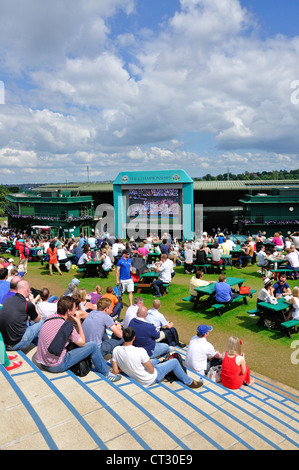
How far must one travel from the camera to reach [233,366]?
18.5ft

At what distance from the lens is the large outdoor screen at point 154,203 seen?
29.2 metres

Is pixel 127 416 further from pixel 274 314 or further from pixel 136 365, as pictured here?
pixel 274 314

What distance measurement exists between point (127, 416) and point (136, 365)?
1.07 m

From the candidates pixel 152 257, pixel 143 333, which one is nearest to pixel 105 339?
pixel 143 333

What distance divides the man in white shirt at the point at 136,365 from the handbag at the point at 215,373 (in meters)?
1.10

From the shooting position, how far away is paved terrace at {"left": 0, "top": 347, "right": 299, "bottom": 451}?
3.44 m

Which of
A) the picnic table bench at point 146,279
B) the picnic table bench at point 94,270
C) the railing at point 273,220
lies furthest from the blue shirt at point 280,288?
the railing at point 273,220

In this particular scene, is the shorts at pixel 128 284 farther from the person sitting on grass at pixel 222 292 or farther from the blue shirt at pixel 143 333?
the blue shirt at pixel 143 333

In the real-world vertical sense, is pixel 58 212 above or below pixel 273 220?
above

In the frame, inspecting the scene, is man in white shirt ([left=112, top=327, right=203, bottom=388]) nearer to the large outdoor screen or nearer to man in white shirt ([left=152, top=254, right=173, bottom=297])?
man in white shirt ([left=152, top=254, right=173, bottom=297])

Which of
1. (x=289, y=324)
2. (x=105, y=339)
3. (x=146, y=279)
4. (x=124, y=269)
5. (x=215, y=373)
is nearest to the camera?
(x=215, y=373)

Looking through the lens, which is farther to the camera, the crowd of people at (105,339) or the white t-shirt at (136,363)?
the white t-shirt at (136,363)
